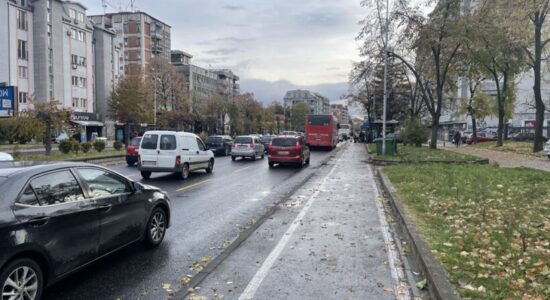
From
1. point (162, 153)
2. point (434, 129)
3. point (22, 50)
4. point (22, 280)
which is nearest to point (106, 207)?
point (22, 280)

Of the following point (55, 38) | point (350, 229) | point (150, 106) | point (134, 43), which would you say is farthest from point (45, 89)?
point (350, 229)

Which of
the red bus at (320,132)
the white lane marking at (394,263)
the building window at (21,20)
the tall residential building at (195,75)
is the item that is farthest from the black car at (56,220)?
the tall residential building at (195,75)

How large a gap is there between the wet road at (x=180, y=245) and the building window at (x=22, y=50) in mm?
48306

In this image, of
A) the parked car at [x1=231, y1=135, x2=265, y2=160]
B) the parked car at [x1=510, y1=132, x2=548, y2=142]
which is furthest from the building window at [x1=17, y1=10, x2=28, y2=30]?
the parked car at [x1=510, y1=132, x2=548, y2=142]

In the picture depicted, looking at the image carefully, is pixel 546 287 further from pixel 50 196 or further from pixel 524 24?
pixel 524 24

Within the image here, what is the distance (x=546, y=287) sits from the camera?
15.3 feet

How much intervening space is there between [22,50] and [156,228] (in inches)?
2226

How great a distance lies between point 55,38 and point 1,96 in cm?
4174

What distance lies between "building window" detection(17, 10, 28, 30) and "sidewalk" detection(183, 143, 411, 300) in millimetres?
54977

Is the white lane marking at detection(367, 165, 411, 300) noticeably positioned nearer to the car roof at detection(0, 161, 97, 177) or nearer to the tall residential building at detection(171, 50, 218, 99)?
the car roof at detection(0, 161, 97, 177)

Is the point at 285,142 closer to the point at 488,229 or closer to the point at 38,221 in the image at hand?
the point at 488,229

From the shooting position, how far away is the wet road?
512cm

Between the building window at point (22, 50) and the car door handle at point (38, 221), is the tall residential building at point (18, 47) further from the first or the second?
the car door handle at point (38, 221)

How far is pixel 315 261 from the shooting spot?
6.21 m
